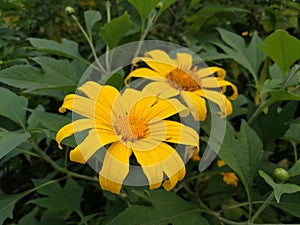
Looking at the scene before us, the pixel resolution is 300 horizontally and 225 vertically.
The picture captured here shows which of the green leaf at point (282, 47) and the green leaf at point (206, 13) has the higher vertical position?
the green leaf at point (282, 47)

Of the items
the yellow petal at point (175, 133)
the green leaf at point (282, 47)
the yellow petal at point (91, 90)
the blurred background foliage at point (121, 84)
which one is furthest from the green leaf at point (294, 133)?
the yellow petal at point (91, 90)

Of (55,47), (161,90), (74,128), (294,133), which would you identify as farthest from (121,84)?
(294,133)

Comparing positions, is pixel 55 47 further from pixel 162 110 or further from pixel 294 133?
pixel 294 133

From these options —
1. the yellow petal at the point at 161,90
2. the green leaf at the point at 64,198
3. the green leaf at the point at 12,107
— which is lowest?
the green leaf at the point at 64,198

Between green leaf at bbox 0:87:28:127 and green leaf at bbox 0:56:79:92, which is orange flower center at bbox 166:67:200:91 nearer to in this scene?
green leaf at bbox 0:56:79:92

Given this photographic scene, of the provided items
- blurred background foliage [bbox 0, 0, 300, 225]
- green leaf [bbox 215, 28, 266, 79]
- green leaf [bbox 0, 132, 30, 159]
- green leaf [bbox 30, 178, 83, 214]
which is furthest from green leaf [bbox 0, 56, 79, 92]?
green leaf [bbox 215, 28, 266, 79]

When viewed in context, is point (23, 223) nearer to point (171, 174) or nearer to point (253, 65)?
point (171, 174)

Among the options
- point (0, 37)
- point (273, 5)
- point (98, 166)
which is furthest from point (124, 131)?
point (273, 5)

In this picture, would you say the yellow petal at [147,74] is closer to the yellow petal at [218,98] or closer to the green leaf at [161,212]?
the yellow petal at [218,98]
